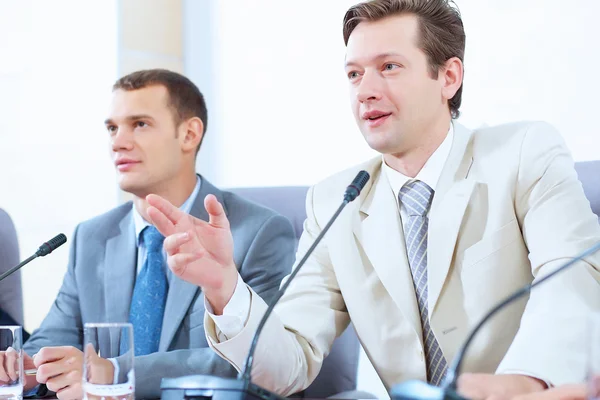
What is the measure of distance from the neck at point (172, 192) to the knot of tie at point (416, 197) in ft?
2.92

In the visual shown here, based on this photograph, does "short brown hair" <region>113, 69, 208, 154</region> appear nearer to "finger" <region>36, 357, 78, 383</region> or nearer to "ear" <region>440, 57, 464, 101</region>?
"ear" <region>440, 57, 464, 101</region>

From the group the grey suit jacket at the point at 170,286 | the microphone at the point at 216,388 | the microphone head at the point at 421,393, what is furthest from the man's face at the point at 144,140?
the microphone head at the point at 421,393

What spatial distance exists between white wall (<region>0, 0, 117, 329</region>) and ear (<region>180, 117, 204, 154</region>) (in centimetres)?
87

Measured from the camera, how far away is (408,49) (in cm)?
186

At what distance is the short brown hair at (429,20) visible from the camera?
1892 millimetres

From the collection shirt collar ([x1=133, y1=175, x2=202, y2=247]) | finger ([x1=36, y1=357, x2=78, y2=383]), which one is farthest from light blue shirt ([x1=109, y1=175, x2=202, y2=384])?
finger ([x1=36, y1=357, x2=78, y2=383])

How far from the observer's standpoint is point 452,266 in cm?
169

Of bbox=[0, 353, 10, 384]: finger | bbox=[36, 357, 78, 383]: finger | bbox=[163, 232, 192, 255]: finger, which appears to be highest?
bbox=[163, 232, 192, 255]: finger

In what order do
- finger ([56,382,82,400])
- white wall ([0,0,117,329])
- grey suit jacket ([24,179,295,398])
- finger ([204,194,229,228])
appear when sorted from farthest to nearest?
white wall ([0,0,117,329]) → grey suit jacket ([24,179,295,398]) → finger ([56,382,82,400]) → finger ([204,194,229,228])

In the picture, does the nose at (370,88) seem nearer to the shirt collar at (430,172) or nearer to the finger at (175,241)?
the shirt collar at (430,172)

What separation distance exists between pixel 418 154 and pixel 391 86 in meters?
0.17

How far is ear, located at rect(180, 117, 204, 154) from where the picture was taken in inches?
101

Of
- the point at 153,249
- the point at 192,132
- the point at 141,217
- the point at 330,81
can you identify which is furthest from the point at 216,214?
the point at 330,81

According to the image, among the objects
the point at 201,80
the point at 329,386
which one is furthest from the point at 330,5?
the point at 329,386
